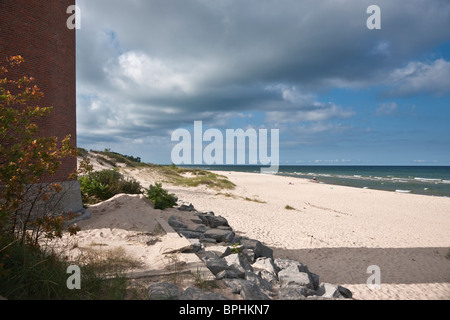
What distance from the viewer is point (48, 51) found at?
858cm

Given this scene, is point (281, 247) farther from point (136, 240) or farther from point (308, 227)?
point (136, 240)

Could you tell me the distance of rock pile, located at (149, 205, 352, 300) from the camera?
396 centimetres

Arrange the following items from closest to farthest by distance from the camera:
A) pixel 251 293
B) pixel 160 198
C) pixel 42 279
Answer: pixel 42 279 < pixel 251 293 < pixel 160 198

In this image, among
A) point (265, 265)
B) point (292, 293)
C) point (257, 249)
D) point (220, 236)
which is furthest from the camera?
point (220, 236)

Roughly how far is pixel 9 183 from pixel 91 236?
12.1ft

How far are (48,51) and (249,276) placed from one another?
364 inches

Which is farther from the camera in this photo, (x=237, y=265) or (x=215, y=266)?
(x=237, y=265)

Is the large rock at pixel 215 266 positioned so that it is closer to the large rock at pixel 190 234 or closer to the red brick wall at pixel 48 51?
the large rock at pixel 190 234

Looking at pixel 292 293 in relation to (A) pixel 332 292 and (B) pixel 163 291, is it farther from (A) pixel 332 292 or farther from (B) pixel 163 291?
(B) pixel 163 291

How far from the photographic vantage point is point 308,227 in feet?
41.5

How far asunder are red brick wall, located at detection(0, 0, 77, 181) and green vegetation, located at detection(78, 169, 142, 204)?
1986 mm

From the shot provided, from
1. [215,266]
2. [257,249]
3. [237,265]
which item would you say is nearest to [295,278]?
[237,265]

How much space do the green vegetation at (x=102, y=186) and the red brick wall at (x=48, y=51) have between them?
78.2 inches

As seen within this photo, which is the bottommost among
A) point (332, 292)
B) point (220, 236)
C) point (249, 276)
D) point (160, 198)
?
point (332, 292)
